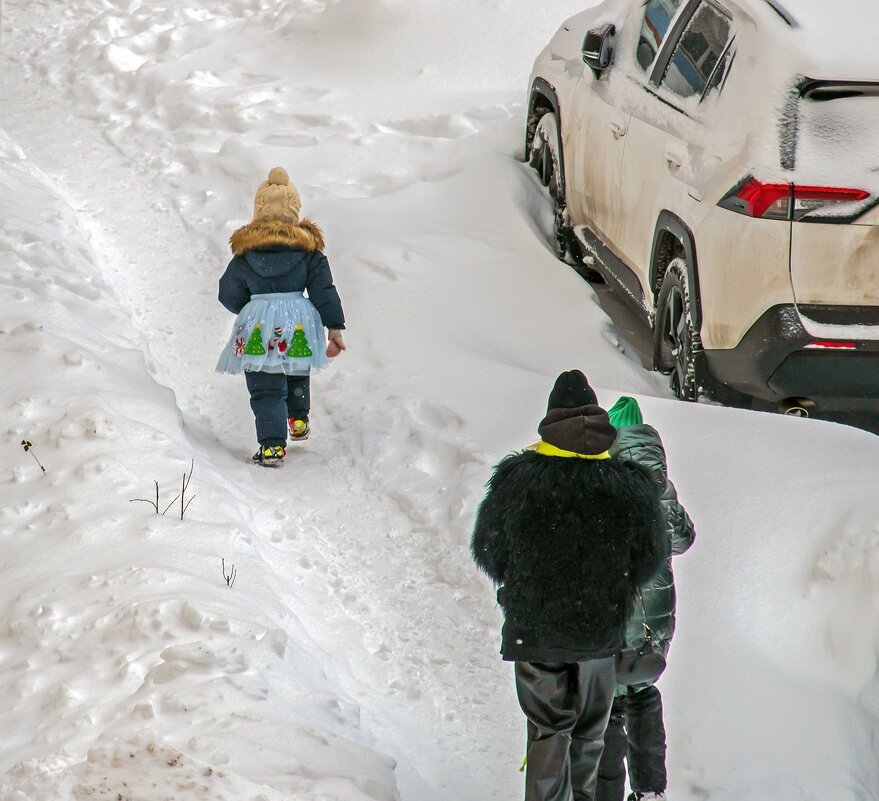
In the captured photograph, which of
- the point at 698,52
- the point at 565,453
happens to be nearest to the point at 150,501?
the point at 565,453

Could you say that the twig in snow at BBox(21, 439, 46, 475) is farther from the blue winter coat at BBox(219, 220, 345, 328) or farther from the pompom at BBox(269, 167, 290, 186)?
the pompom at BBox(269, 167, 290, 186)

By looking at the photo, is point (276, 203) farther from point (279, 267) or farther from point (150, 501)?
point (150, 501)

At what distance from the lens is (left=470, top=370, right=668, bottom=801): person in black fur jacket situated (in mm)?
2939

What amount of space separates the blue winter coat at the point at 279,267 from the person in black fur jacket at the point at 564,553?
2.62 metres

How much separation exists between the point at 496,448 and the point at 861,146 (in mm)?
1808

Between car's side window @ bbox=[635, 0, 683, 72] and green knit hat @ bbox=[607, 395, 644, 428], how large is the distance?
288 cm

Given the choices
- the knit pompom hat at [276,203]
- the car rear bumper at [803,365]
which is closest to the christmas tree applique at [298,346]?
the knit pompom hat at [276,203]

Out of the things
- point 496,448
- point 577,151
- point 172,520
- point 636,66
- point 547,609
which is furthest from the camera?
point 577,151

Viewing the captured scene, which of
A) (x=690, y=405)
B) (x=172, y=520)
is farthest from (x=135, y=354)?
(x=690, y=405)

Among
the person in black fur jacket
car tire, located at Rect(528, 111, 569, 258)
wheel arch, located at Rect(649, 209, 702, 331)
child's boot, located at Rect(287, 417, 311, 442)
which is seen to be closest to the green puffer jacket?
the person in black fur jacket

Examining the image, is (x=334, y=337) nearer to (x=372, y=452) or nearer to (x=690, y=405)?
(x=372, y=452)

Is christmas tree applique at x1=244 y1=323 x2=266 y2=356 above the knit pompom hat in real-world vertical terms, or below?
below

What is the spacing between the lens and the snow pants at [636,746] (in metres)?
3.38

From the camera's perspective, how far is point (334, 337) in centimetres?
552
